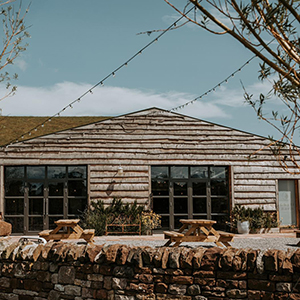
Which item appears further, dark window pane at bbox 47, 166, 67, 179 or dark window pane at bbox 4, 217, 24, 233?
dark window pane at bbox 47, 166, 67, 179

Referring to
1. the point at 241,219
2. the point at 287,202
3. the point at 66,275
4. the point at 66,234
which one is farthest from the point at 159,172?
the point at 66,275

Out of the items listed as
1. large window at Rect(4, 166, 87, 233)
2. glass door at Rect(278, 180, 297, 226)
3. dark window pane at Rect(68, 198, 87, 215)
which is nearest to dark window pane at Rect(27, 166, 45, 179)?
large window at Rect(4, 166, 87, 233)

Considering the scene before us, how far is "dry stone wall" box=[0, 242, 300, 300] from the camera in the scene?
15.4ft

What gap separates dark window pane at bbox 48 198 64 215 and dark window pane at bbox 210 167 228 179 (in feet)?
16.9

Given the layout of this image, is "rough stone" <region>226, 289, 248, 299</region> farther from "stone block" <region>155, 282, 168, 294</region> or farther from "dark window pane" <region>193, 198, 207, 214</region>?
"dark window pane" <region>193, 198, 207, 214</region>

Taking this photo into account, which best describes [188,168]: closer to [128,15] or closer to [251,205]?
[251,205]

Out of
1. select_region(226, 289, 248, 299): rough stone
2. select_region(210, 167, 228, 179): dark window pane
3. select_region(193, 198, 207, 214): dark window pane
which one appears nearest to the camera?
select_region(226, 289, 248, 299): rough stone

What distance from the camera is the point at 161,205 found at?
1440cm

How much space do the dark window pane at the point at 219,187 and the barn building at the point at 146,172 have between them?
0.03 meters

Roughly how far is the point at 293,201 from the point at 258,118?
11.9m

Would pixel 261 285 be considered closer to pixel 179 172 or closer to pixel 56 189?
pixel 179 172

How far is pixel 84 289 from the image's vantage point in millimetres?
5355

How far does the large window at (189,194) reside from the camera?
14.4 m

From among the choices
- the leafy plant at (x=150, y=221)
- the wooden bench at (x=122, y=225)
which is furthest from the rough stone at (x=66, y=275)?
the leafy plant at (x=150, y=221)
